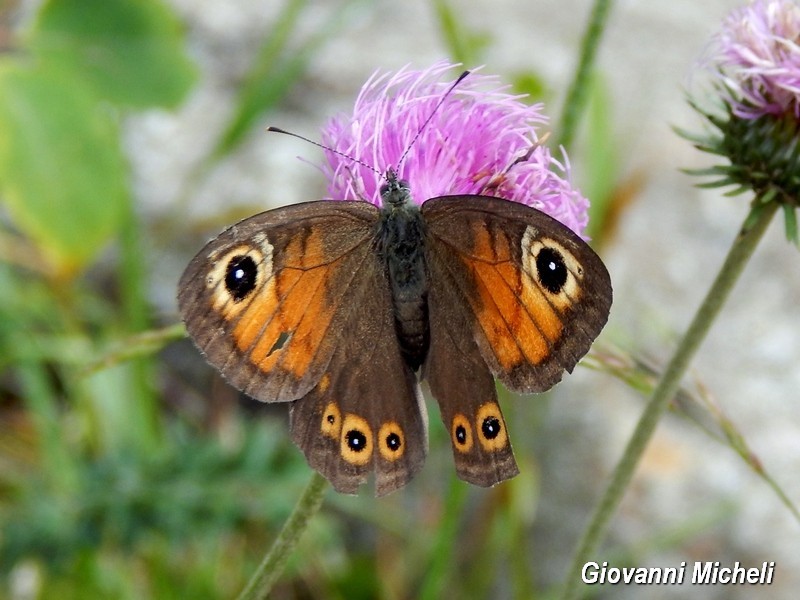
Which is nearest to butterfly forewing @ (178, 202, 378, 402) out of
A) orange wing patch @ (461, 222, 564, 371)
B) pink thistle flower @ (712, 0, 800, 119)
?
orange wing patch @ (461, 222, 564, 371)

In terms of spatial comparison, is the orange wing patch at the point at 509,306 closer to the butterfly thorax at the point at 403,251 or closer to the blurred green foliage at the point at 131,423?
the butterfly thorax at the point at 403,251

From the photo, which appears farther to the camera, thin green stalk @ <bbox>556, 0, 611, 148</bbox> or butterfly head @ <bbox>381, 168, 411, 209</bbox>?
thin green stalk @ <bbox>556, 0, 611, 148</bbox>

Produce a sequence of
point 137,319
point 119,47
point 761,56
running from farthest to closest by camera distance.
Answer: point 137,319 < point 119,47 < point 761,56

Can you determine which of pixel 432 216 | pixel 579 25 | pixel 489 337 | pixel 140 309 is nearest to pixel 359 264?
pixel 432 216

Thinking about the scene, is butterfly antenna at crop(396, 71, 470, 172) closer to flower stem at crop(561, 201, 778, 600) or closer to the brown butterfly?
the brown butterfly

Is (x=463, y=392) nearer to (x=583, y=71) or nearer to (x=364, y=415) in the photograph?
(x=364, y=415)

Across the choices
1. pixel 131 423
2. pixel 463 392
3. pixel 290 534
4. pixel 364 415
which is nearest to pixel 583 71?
pixel 463 392
